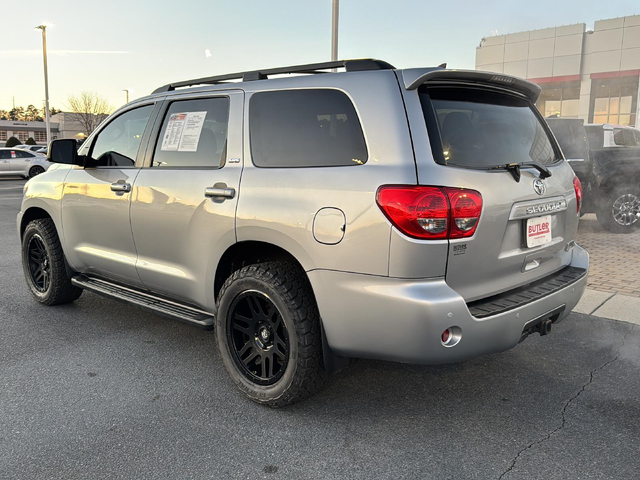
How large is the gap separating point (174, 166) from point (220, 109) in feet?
1.66

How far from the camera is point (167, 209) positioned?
3.65 metres

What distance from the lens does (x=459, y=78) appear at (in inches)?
117

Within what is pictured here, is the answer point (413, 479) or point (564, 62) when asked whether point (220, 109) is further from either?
point (564, 62)

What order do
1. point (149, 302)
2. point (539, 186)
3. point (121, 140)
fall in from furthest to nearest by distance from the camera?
point (121, 140), point (149, 302), point (539, 186)

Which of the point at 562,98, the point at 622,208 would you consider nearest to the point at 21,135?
the point at 562,98

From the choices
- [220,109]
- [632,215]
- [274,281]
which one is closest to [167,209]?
[220,109]

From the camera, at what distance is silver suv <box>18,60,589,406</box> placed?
8.73 feet

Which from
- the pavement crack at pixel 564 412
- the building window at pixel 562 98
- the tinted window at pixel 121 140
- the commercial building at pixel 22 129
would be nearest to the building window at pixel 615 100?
the building window at pixel 562 98

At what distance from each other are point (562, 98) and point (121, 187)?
33362 mm

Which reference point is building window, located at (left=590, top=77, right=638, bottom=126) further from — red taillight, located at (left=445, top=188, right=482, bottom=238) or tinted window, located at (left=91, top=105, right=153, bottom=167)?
red taillight, located at (left=445, top=188, right=482, bottom=238)

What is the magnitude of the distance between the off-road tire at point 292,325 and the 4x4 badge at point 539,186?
53.0 inches

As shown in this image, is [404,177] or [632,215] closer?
[404,177]

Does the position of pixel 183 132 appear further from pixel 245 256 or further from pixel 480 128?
pixel 480 128

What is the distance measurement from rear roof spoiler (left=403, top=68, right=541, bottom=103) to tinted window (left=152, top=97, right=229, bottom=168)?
124cm
